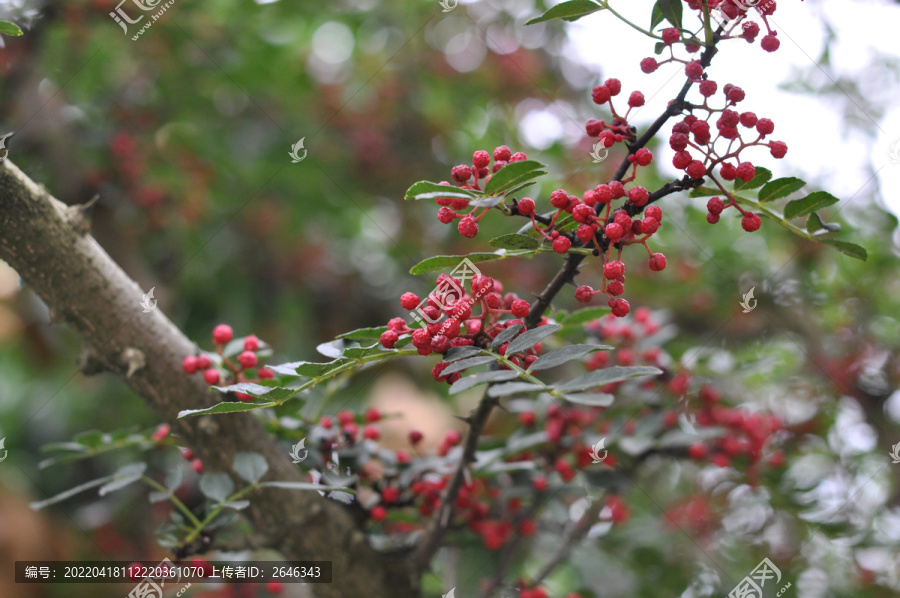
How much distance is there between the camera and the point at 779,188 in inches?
36.5

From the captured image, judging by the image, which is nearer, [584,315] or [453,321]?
[453,321]

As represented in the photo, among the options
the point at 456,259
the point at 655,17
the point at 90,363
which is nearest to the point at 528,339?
the point at 456,259

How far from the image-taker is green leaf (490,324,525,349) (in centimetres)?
83

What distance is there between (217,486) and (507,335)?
610 millimetres

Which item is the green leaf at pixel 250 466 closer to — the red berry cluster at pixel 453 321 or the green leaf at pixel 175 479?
the green leaf at pixel 175 479

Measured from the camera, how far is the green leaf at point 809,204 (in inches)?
35.7

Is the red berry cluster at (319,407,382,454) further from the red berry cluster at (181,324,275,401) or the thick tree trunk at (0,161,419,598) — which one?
the red berry cluster at (181,324,275,401)

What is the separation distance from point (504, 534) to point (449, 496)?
0.41 m

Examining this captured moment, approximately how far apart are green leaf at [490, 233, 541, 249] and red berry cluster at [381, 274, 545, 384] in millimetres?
51

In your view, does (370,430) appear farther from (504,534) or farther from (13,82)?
(13,82)

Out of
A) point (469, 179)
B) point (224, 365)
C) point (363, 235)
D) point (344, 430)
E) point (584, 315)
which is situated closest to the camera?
point (469, 179)

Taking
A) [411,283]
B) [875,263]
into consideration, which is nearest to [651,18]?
[875,263]

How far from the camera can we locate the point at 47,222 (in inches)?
43.4

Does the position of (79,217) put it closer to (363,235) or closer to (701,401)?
(701,401)
